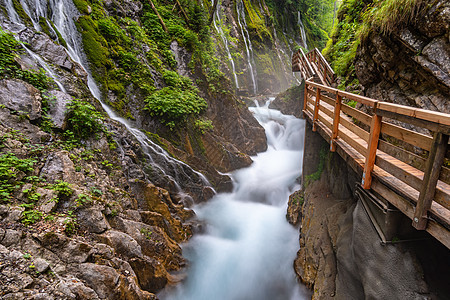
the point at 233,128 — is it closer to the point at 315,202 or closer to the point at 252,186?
the point at 252,186

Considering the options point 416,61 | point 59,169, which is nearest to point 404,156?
point 416,61

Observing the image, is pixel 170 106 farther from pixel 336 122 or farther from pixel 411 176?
pixel 411 176

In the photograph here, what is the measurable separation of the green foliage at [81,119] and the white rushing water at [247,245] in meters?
4.15

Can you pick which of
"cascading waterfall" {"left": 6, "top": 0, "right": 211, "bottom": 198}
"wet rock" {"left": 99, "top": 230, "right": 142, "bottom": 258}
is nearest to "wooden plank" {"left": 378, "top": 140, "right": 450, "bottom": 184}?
"wet rock" {"left": 99, "top": 230, "right": 142, "bottom": 258}

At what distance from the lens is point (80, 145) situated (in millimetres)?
5422

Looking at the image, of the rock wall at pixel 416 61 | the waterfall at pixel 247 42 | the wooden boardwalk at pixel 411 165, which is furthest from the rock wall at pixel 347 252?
the waterfall at pixel 247 42

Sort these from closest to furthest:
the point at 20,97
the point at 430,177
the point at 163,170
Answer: the point at 430,177
the point at 20,97
the point at 163,170

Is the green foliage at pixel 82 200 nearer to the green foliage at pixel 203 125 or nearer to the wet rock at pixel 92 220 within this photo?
the wet rock at pixel 92 220

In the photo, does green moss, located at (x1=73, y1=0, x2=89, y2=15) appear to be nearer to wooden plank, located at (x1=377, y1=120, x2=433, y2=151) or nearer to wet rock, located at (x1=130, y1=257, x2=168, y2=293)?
wet rock, located at (x1=130, y1=257, x2=168, y2=293)

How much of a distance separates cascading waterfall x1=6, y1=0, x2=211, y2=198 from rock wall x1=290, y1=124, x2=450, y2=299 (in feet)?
13.8

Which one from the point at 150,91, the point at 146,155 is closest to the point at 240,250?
the point at 146,155

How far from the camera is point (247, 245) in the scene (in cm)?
710

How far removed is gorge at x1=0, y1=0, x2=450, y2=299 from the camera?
131 inches

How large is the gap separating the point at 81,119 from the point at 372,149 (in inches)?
247
